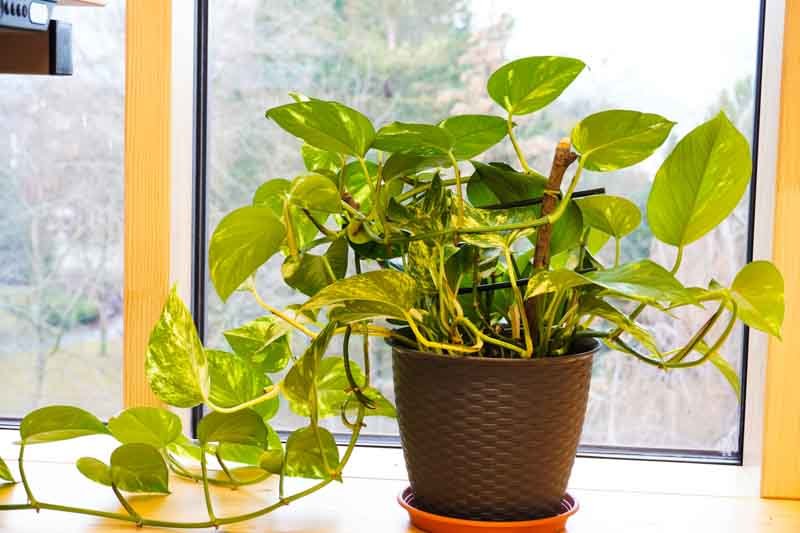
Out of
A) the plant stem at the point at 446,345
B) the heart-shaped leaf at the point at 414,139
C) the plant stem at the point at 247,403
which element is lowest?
the plant stem at the point at 247,403

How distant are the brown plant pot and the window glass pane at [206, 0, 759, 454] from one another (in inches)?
14.8

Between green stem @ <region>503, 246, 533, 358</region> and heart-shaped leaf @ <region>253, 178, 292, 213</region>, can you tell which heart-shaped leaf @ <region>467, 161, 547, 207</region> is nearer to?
green stem @ <region>503, 246, 533, 358</region>

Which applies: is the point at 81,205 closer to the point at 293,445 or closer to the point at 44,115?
the point at 44,115

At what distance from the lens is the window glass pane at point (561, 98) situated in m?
1.32

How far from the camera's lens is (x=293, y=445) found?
1045mm

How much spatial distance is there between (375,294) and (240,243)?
14 cm

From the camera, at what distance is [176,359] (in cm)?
98

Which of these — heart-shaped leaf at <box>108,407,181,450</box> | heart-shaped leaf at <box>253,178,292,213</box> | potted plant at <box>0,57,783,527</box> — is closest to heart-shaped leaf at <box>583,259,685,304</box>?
potted plant at <box>0,57,783,527</box>

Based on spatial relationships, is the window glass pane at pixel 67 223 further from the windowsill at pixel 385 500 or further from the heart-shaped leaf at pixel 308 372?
the heart-shaped leaf at pixel 308 372

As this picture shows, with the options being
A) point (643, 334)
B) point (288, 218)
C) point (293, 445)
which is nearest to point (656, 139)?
point (643, 334)

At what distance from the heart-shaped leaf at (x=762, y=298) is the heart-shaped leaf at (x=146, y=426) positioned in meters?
0.61

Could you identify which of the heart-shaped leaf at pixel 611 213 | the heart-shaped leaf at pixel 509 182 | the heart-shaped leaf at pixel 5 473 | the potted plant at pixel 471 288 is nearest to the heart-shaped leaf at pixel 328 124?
the potted plant at pixel 471 288

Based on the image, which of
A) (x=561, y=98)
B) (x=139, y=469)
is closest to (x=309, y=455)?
(x=139, y=469)

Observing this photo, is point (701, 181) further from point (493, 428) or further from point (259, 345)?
point (259, 345)
